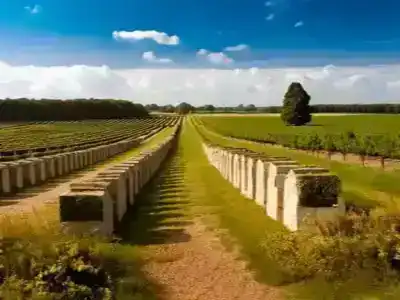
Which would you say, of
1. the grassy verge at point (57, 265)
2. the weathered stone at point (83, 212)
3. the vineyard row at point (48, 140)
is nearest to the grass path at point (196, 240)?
the grassy verge at point (57, 265)

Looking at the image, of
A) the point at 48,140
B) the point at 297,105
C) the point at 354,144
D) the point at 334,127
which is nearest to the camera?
the point at 354,144

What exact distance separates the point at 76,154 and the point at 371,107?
176 m

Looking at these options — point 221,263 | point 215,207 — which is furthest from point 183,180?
point 221,263

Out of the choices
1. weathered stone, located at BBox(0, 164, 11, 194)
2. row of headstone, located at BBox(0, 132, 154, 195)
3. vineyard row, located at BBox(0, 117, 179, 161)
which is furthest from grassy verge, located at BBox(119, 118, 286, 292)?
vineyard row, located at BBox(0, 117, 179, 161)

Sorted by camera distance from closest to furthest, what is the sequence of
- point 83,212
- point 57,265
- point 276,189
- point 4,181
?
point 57,265 < point 83,212 < point 276,189 < point 4,181

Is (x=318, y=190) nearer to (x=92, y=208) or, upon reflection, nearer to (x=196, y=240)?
(x=196, y=240)

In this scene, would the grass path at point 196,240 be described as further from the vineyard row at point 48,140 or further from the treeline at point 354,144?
the treeline at point 354,144

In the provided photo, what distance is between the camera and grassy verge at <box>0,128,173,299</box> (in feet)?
24.7

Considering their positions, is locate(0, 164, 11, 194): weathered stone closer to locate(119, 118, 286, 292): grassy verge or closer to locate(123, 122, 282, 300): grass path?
locate(119, 118, 286, 292): grassy verge

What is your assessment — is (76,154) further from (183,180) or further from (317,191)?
(317,191)

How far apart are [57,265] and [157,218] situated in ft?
20.1

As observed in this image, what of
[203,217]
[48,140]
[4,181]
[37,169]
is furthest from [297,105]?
[203,217]

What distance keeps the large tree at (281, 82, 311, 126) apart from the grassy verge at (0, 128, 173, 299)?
328 ft

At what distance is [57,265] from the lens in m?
8.06
